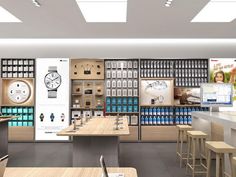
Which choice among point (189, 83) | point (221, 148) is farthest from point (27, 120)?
point (221, 148)

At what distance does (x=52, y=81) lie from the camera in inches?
316

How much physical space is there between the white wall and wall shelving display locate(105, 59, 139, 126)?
446mm

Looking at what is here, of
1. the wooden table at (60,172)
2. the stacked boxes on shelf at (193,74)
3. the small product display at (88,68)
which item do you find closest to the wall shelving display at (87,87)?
the small product display at (88,68)

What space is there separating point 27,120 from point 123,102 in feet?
9.50

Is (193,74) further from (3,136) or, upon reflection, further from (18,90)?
(3,136)

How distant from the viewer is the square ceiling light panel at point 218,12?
556 centimetres

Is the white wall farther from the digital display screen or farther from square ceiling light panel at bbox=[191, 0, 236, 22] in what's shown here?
the digital display screen

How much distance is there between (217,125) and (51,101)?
4700mm

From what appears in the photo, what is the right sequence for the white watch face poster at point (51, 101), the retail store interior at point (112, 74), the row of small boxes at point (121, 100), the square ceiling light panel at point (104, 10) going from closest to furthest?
the square ceiling light panel at point (104, 10), the retail store interior at point (112, 74), the white watch face poster at point (51, 101), the row of small boxes at point (121, 100)

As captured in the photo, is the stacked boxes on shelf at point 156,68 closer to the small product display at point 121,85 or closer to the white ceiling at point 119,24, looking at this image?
the small product display at point 121,85

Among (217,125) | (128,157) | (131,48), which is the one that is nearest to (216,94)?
(217,125)

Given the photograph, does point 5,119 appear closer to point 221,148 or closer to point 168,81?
point 221,148

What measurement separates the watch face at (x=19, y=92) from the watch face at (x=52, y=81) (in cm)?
67

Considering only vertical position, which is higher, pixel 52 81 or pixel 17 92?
pixel 52 81
